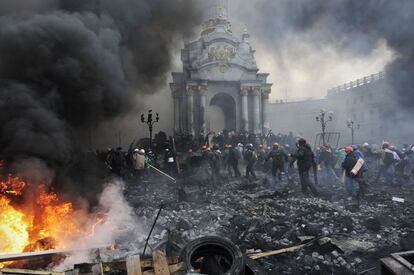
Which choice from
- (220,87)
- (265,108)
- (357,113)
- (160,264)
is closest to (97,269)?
(160,264)

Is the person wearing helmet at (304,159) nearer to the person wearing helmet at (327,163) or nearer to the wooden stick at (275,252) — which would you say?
the person wearing helmet at (327,163)

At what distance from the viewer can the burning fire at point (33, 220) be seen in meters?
6.32

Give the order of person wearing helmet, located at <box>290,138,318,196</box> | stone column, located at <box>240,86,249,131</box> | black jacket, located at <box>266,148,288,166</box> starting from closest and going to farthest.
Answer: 1. person wearing helmet, located at <box>290,138,318,196</box>
2. black jacket, located at <box>266,148,288,166</box>
3. stone column, located at <box>240,86,249,131</box>

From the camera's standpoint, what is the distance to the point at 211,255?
5500 millimetres

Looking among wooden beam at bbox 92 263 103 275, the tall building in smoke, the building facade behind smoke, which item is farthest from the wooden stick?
the building facade behind smoke

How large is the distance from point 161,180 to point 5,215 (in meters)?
9.11

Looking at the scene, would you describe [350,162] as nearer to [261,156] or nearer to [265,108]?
[261,156]

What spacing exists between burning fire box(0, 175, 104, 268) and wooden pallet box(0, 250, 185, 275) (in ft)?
5.43

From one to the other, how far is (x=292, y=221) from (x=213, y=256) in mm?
3611

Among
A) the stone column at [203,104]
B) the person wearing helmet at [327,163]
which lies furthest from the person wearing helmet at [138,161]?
the stone column at [203,104]

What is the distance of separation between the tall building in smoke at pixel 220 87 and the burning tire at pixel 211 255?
25.0 metres

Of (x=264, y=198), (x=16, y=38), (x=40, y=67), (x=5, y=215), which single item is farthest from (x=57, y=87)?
(x=264, y=198)

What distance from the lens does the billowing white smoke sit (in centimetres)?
610

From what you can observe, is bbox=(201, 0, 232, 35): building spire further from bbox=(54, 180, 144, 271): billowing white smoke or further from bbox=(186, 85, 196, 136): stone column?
bbox=(54, 180, 144, 271): billowing white smoke
